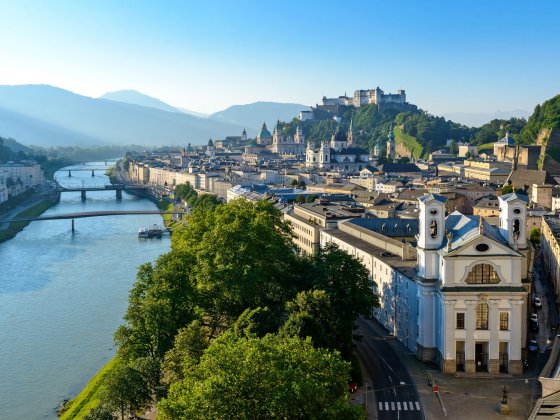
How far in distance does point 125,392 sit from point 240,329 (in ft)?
10.8

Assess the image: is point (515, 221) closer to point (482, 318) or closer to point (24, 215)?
point (482, 318)

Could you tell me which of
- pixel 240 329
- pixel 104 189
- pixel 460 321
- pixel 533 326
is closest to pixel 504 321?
pixel 460 321

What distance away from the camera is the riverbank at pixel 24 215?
5327 cm

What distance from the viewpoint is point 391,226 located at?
1292 inches

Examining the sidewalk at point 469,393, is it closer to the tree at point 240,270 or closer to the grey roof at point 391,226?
the tree at point 240,270

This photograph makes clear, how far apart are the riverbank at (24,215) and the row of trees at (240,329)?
2912 cm

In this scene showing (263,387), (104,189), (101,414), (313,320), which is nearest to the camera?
(263,387)

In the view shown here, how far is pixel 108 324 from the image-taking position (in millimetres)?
29953

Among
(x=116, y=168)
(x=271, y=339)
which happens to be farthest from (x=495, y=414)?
(x=116, y=168)

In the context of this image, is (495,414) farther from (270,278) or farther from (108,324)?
(108,324)

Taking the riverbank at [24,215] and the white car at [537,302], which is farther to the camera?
the riverbank at [24,215]

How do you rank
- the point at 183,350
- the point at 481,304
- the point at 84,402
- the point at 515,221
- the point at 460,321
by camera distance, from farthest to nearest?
the point at 84,402, the point at 515,221, the point at 460,321, the point at 481,304, the point at 183,350

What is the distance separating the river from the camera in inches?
931

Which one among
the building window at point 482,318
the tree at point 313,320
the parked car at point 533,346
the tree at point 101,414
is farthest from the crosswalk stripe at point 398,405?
the tree at point 101,414
